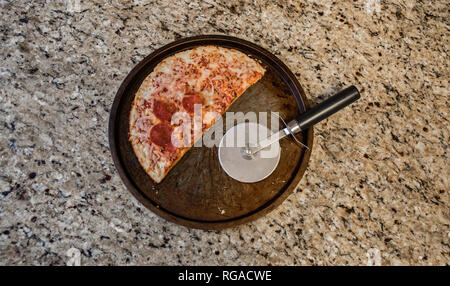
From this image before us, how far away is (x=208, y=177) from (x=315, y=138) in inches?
14.1

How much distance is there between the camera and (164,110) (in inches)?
38.2

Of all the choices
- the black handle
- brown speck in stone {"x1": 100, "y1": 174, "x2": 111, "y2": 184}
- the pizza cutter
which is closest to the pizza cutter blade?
the pizza cutter

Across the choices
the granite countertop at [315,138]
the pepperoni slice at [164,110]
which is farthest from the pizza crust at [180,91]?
the granite countertop at [315,138]

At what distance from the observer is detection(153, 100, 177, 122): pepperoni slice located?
3.18 ft

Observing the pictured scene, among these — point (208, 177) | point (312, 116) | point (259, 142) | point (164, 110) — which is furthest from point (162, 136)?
point (312, 116)

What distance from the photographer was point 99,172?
3.33 ft

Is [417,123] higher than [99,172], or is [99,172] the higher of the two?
[417,123]

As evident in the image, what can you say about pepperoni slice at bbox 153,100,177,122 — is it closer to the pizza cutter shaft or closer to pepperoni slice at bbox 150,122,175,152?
pepperoni slice at bbox 150,122,175,152

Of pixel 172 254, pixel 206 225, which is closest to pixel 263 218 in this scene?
pixel 206 225

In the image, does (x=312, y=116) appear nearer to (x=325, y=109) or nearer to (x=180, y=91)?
(x=325, y=109)

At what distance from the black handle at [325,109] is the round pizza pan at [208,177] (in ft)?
0.15

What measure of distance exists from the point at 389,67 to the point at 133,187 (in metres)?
0.90
